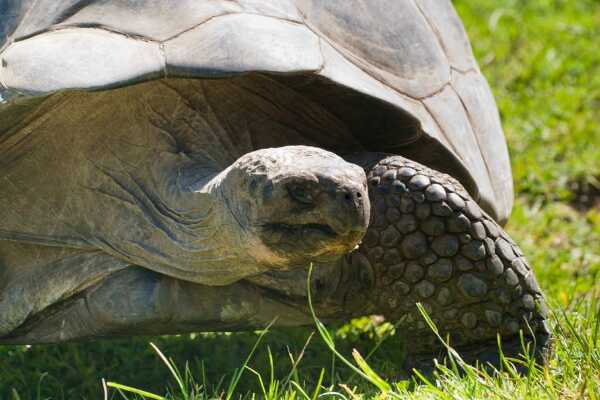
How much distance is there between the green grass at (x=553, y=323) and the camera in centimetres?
273

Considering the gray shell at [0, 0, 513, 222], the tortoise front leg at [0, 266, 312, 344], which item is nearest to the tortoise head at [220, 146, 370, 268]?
the gray shell at [0, 0, 513, 222]

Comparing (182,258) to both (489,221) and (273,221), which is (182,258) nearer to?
(273,221)

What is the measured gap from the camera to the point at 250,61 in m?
2.89

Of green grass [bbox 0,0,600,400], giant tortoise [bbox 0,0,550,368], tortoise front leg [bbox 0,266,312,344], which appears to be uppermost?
giant tortoise [bbox 0,0,550,368]

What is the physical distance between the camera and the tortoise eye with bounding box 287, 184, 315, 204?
252cm

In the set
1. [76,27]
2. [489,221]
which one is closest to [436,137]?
[489,221]

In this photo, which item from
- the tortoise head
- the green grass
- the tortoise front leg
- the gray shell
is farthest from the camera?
→ the tortoise front leg

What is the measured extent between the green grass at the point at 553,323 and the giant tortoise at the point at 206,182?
21 cm

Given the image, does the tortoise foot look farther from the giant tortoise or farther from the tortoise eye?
the tortoise eye

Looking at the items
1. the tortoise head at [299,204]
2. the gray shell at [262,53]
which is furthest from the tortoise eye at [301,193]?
the gray shell at [262,53]

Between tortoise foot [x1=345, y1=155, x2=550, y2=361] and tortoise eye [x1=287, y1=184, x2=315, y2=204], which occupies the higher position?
tortoise eye [x1=287, y1=184, x2=315, y2=204]

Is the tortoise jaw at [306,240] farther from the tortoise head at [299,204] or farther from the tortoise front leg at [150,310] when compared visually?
the tortoise front leg at [150,310]

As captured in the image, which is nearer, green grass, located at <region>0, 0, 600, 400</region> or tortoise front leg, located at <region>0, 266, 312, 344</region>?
green grass, located at <region>0, 0, 600, 400</region>

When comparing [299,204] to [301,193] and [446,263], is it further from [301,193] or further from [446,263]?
[446,263]
